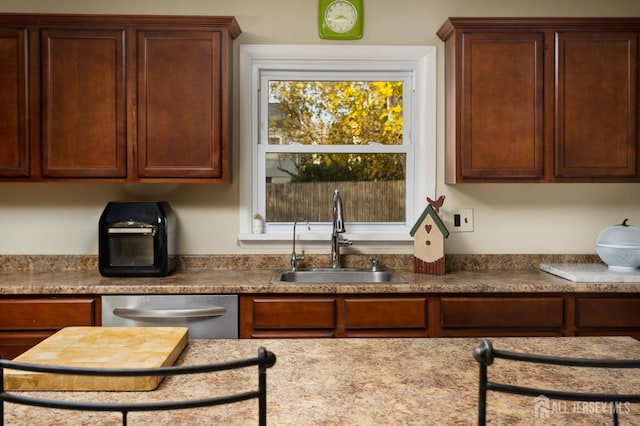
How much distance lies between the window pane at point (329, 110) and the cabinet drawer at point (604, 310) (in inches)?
56.2

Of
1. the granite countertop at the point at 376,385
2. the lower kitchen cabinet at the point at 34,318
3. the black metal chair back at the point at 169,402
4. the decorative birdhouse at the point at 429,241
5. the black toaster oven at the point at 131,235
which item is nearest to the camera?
the black metal chair back at the point at 169,402

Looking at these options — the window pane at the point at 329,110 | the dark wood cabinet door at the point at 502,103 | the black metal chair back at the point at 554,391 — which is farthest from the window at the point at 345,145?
the black metal chair back at the point at 554,391

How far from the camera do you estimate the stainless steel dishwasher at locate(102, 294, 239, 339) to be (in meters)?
2.60

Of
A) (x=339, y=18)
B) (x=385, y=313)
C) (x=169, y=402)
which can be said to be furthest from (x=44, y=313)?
(x=339, y=18)

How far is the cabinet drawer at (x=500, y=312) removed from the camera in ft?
8.71

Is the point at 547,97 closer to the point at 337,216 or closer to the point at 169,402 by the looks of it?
the point at 337,216

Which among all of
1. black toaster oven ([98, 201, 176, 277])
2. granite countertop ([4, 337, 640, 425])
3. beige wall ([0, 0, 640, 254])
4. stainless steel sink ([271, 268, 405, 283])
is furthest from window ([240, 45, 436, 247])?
granite countertop ([4, 337, 640, 425])

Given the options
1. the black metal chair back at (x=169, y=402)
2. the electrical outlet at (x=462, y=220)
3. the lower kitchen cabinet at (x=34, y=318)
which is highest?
the electrical outlet at (x=462, y=220)

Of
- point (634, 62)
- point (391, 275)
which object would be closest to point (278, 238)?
point (391, 275)

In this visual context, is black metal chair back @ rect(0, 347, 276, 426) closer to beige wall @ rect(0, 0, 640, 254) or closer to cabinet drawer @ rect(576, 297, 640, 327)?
cabinet drawer @ rect(576, 297, 640, 327)

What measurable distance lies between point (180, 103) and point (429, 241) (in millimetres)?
1513

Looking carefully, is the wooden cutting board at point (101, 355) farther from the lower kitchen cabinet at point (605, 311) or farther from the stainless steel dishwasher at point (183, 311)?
the lower kitchen cabinet at point (605, 311)

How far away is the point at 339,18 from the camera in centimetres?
319

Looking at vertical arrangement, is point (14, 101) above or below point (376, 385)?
above
